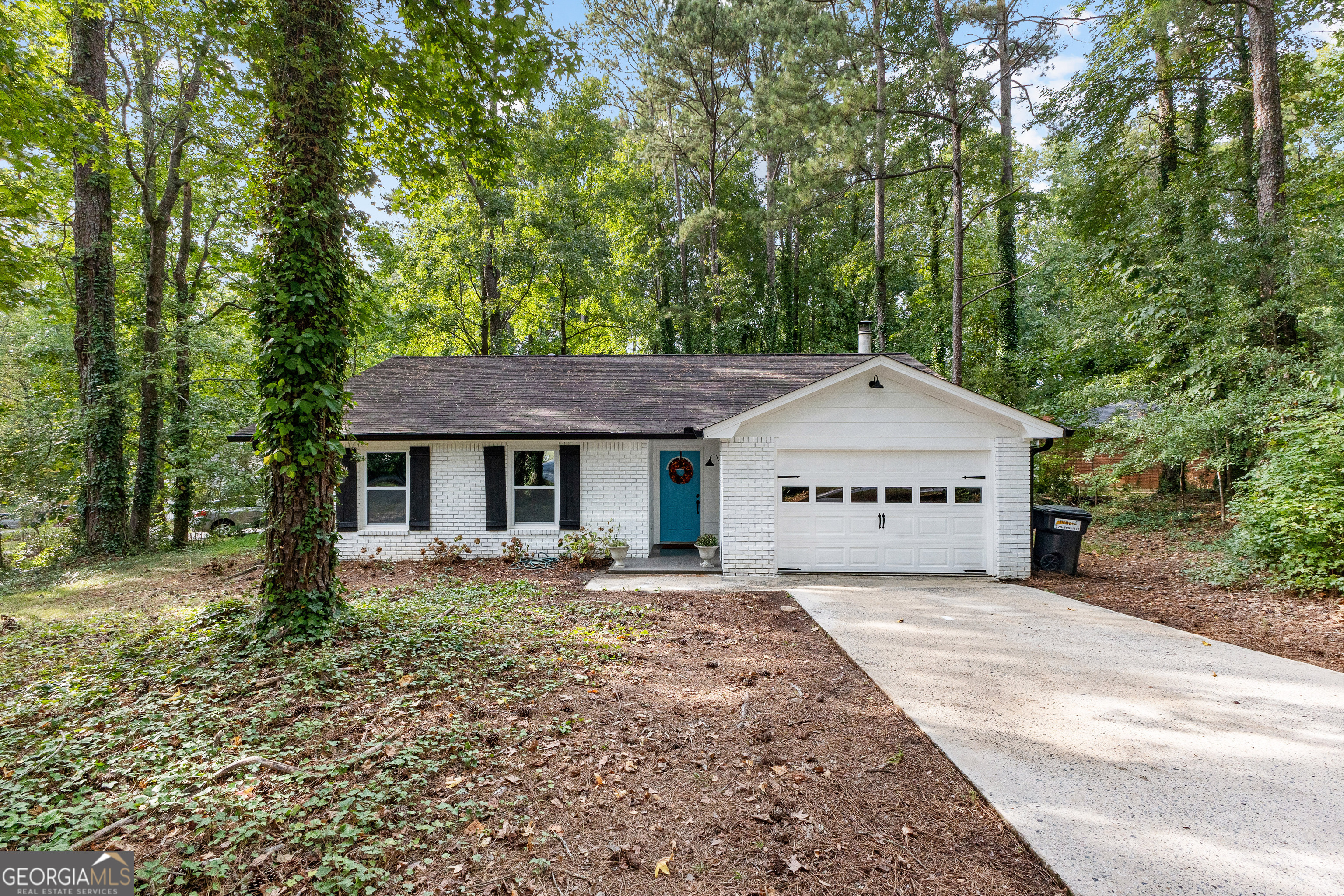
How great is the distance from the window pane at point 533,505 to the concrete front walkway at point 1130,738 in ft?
18.4

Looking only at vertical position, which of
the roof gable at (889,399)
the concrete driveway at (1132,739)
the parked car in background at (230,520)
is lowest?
the concrete driveway at (1132,739)

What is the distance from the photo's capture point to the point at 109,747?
3.20 meters

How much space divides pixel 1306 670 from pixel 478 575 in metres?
9.96

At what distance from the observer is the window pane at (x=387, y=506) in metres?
10.3

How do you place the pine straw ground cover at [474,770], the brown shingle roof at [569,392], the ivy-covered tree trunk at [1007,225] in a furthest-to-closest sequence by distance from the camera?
the ivy-covered tree trunk at [1007,225] → the brown shingle roof at [569,392] → the pine straw ground cover at [474,770]

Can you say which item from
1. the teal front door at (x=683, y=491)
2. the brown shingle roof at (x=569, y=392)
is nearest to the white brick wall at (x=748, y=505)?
the brown shingle roof at (x=569, y=392)

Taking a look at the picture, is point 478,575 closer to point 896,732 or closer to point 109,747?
point 109,747

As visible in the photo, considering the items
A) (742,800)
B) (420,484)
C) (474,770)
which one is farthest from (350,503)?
(742,800)

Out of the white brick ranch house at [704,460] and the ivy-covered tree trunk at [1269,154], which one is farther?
the ivy-covered tree trunk at [1269,154]

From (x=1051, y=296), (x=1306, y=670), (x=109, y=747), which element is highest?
(x=1051, y=296)

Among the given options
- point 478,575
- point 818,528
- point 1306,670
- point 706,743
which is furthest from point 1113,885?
point 478,575

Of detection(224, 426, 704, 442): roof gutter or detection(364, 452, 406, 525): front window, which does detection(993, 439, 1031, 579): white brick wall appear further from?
detection(364, 452, 406, 525): front window

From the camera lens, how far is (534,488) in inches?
407

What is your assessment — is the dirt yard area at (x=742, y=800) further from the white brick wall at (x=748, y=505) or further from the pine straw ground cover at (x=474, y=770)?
the white brick wall at (x=748, y=505)
